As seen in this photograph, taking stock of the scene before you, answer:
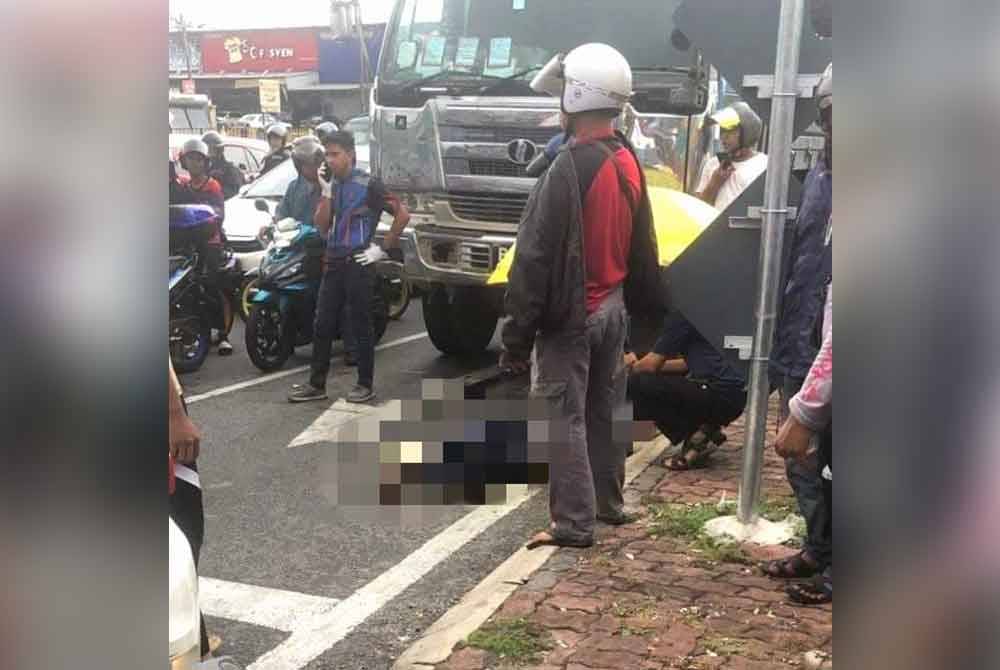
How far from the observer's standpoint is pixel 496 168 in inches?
302

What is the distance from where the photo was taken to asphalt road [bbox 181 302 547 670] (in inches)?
143

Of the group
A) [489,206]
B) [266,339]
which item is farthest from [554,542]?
[266,339]

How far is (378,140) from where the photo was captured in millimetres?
8117

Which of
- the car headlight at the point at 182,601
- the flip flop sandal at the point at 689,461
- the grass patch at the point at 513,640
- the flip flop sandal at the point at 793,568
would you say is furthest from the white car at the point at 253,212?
the car headlight at the point at 182,601

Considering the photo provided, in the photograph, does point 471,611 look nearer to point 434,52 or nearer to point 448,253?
point 448,253

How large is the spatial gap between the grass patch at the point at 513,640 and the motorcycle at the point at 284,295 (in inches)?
180

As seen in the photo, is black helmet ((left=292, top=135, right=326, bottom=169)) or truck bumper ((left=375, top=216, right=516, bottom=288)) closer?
truck bumper ((left=375, top=216, right=516, bottom=288))

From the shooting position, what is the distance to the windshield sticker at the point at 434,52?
788 centimetres

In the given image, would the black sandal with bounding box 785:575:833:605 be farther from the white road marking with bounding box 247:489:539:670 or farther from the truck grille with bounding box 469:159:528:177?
the truck grille with bounding box 469:159:528:177

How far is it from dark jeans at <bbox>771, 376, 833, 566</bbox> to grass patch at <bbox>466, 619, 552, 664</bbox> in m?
1.09

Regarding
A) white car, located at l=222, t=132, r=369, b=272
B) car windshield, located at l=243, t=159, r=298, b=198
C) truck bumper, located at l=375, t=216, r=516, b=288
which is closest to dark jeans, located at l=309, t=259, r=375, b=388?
truck bumper, located at l=375, t=216, r=516, b=288

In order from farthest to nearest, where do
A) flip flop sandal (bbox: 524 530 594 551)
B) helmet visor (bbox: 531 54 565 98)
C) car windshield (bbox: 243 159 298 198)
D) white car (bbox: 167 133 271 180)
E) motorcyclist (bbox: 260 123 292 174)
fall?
white car (bbox: 167 133 271 180) < motorcyclist (bbox: 260 123 292 174) < car windshield (bbox: 243 159 298 198) < helmet visor (bbox: 531 54 565 98) < flip flop sandal (bbox: 524 530 594 551)
